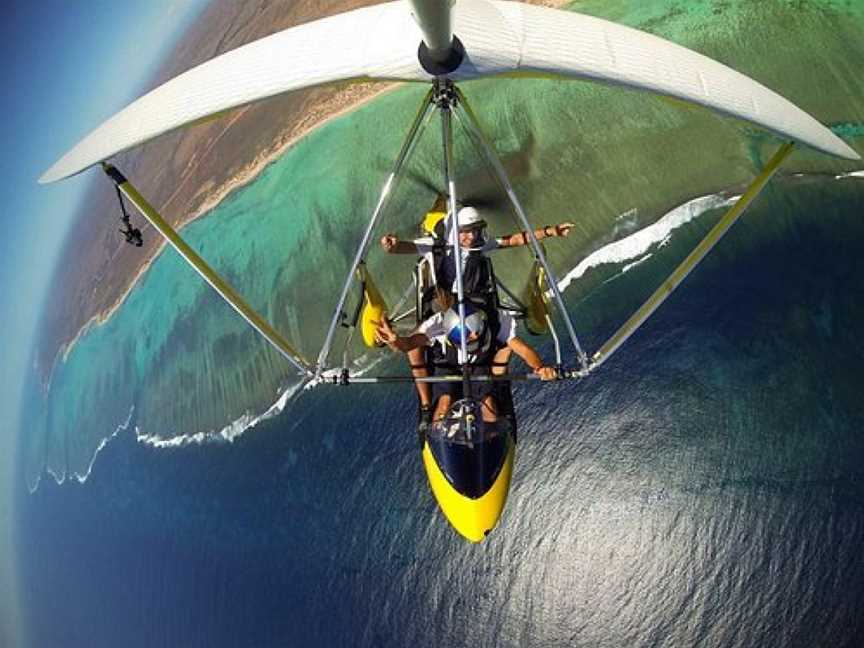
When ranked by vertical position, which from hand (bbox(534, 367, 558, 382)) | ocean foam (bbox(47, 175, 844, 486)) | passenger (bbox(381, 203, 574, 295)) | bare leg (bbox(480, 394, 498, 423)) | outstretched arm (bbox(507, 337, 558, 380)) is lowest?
bare leg (bbox(480, 394, 498, 423))

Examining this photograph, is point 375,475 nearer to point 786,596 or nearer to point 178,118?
point 786,596

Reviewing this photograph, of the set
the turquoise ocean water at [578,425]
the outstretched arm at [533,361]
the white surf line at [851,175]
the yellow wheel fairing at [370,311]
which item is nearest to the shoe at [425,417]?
the yellow wheel fairing at [370,311]

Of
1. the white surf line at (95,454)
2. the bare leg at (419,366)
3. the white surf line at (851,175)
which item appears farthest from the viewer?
the white surf line at (95,454)

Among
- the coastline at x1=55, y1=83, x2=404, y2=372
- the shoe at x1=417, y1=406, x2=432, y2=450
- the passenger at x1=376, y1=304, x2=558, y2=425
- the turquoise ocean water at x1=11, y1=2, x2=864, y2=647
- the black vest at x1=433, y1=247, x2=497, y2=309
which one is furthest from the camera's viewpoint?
the coastline at x1=55, y1=83, x2=404, y2=372

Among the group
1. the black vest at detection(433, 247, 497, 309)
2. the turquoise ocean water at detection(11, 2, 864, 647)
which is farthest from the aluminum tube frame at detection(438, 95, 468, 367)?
the turquoise ocean water at detection(11, 2, 864, 647)

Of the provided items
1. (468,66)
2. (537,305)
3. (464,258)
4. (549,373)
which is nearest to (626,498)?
(537,305)

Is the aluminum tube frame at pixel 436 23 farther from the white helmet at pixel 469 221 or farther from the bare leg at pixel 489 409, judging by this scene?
the bare leg at pixel 489 409

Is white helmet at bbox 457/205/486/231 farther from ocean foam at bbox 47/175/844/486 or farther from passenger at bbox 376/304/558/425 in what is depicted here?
ocean foam at bbox 47/175/844/486

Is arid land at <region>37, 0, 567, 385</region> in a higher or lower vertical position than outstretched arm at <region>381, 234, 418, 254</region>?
higher
